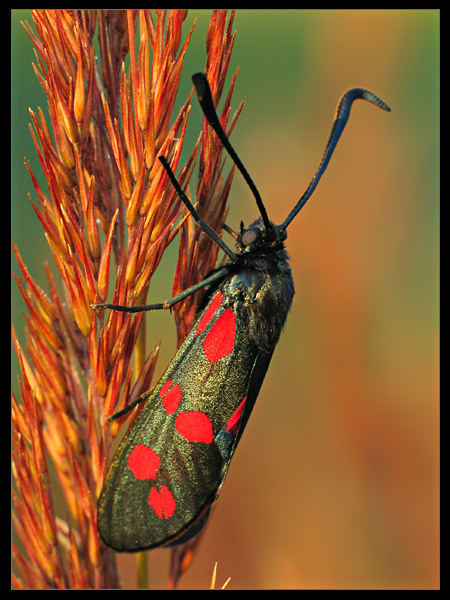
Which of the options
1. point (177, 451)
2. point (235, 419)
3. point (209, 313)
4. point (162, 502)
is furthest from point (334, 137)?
point (162, 502)

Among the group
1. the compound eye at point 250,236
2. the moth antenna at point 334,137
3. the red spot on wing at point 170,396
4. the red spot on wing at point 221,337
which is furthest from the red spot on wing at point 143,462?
the moth antenna at point 334,137

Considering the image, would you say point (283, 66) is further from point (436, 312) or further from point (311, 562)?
point (311, 562)

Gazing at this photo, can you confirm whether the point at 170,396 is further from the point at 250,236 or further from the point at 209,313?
the point at 250,236

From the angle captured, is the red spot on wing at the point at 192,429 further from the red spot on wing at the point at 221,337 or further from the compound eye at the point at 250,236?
the compound eye at the point at 250,236

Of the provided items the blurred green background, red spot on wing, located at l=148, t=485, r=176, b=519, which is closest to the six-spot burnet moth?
red spot on wing, located at l=148, t=485, r=176, b=519

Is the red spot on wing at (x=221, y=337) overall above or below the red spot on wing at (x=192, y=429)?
above

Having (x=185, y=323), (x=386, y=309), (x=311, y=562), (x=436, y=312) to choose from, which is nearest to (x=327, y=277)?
(x=386, y=309)
